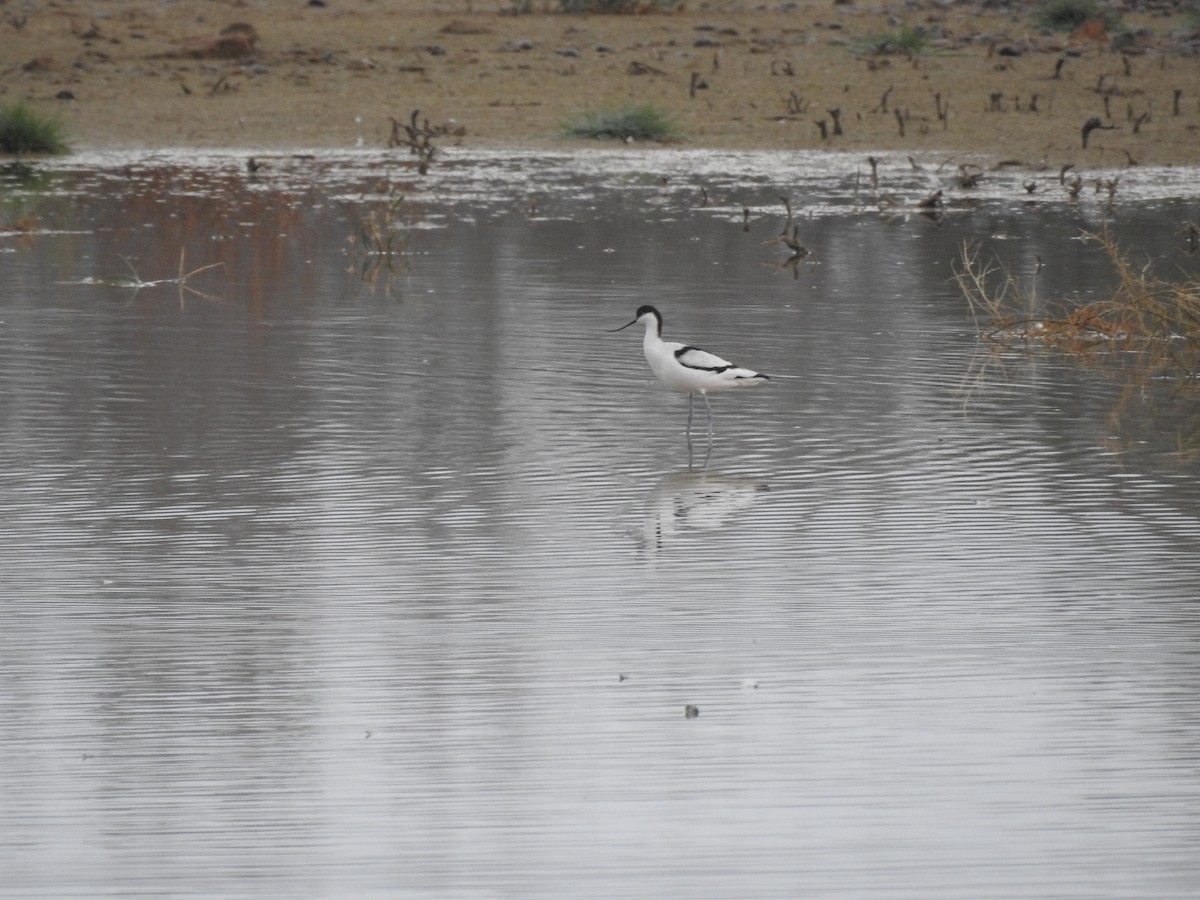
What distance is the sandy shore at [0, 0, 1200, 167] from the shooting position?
1016 inches

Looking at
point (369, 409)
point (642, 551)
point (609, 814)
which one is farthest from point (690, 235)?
point (609, 814)

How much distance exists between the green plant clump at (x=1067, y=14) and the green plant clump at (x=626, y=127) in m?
12.8

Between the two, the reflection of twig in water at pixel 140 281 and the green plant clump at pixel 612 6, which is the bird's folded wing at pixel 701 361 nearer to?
the reflection of twig in water at pixel 140 281

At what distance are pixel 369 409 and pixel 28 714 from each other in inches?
190

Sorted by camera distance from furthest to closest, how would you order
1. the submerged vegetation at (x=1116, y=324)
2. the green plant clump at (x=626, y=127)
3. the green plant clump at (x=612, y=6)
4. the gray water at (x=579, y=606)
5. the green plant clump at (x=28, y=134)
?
the green plant clump at (x=612, y=6), the green plant clump at (x=626, y=127), the green plant clump at (x=28, y=134), the submerged vegetation at (x=1116, y=324), the gray water at (x=579, y=606)

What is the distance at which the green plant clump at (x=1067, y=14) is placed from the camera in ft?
120

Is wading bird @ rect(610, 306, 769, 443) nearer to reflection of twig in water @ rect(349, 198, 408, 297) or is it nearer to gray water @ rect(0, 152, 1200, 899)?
gray water @ rect(0, 152, 1200, 899)

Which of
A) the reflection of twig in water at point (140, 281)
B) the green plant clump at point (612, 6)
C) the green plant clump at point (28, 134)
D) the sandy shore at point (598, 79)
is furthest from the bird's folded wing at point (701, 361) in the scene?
the green plant clump at point (612, 6)

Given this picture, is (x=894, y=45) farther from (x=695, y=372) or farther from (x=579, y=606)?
(x=579, y=606)

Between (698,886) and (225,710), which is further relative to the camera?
(225,710)

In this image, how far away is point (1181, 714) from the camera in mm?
Answer: 5797

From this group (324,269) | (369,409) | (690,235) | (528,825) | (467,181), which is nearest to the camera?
(528,825)

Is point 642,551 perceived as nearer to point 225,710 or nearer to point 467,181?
point 225,710

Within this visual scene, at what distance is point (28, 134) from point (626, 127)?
7090 mm
